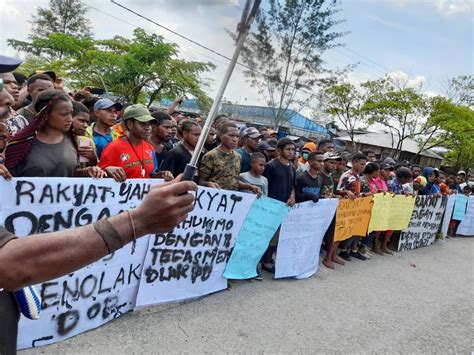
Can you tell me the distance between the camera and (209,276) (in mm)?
3668

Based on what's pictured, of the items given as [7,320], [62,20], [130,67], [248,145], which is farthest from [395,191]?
[62,20]

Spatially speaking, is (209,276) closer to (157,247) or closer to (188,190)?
(157,247)

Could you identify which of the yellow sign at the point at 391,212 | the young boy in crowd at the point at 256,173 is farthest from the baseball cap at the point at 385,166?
the young boy in crowd at the point at 256,173

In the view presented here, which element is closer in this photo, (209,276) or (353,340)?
(353,340)

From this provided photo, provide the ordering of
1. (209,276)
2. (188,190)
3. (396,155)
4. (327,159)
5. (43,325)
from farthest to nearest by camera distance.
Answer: (396,155)
(327,159)
(209,276)
(43,325)
(188,190)

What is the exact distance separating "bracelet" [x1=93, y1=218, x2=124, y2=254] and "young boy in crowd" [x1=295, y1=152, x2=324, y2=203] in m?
3.76

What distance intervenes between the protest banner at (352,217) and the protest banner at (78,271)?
10.1 ft

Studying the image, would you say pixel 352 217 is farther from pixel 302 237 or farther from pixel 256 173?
A: pixel 256 173

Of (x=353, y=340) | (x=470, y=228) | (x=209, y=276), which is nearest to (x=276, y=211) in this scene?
(x=209, y=276)

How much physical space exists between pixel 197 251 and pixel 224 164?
3.08ft

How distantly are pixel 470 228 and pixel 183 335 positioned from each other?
32.3 ft

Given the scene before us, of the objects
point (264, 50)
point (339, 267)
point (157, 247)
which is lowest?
point (339, 267)

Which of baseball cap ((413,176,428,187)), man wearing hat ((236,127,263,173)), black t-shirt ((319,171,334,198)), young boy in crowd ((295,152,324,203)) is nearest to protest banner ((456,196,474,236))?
baseball cap ((413,176,428,187))

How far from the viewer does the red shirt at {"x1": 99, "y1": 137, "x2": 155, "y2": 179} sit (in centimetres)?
299
